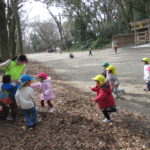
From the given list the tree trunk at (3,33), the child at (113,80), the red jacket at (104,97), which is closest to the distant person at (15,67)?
the red jacket at (104,97)

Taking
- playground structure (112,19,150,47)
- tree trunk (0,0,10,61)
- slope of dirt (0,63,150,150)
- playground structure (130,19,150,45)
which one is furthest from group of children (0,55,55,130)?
playground structure (130,19,150,45)

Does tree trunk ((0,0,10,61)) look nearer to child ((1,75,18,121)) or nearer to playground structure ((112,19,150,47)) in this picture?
child ((1,75,18,121))

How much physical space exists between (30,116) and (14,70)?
4.71 feet

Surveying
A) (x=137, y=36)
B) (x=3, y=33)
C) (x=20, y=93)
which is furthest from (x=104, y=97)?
(x=137, y=36)

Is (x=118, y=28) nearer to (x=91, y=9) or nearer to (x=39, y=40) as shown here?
(x=91, y=9)

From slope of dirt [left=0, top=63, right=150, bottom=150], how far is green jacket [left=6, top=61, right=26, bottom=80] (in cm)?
122

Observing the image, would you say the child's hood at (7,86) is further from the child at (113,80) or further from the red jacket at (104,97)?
the child at (113,80)

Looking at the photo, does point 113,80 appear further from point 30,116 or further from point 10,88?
point 10,88

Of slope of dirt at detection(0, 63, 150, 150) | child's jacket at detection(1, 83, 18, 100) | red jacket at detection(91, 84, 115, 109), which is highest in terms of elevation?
child's jacket at detection(1, 83, 18, 100)

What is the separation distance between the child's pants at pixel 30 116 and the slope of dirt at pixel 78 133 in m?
0.18

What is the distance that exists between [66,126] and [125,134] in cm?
141

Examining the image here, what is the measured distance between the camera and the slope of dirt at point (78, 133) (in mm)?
4828

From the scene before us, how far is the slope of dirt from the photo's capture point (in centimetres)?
483

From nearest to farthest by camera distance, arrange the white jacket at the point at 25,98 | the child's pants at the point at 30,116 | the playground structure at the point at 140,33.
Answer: the white jacket at the point at 25,98 < the child's pants at the point at 30,116 < the playground structure at the point at 140,33
